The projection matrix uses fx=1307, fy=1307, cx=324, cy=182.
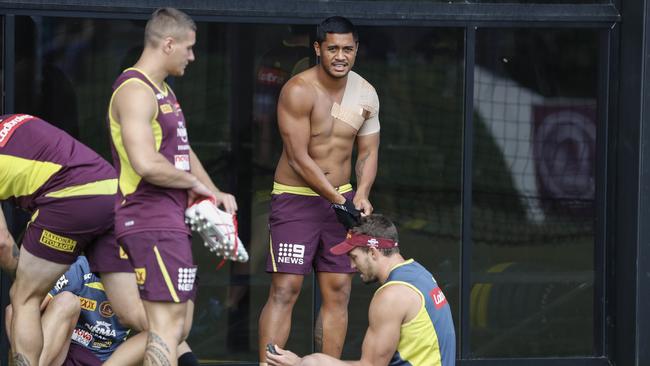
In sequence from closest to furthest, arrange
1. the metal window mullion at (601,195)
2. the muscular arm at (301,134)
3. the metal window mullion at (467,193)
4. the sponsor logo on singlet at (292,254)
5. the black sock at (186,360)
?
1. the black sock at (186,360)
2. the muscular arm at (301,134)
3. the sponsor logo on singlet at (292,254)
4. the metal window mullion at (467,193)
5. the metal window mullion at (601,195)

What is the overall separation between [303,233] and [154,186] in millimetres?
1416

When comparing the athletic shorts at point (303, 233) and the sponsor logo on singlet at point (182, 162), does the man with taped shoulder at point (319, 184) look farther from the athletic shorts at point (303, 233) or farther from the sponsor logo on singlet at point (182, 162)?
the sponsor logo on singlet at point (182, 162)

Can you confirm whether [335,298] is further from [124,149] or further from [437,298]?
[124,149]

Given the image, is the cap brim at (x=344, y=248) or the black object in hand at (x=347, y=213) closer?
the cap brim at (x=344, y=248)

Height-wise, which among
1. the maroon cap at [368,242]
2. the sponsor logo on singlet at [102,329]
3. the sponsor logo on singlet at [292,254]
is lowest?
the sponsor logo on singlet at [102,329]

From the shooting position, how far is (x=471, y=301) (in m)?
7.80

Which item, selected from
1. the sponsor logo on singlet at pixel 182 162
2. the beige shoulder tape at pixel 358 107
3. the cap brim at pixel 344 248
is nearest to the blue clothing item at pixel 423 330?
the cap brim at pixel 344 248

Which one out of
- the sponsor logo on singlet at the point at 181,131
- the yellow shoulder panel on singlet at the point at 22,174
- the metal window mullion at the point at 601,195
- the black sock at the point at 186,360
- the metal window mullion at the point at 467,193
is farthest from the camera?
the metal window mullion at the point at 601,195

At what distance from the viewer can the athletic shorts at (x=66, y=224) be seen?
19.4 feet

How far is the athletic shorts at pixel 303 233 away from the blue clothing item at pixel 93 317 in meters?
0.87

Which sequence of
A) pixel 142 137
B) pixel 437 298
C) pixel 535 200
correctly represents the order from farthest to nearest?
pixel 535 200
pixel 437 298
pixel 142 137

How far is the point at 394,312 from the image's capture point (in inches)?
217

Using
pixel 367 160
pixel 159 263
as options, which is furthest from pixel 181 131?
pixel 367 160

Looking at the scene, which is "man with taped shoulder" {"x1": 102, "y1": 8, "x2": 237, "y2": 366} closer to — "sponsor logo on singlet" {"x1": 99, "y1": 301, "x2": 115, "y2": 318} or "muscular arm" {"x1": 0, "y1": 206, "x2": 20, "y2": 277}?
"muscular arm" {"x1": 0, "y1": 206, "x2": 20, "y2": 277}
